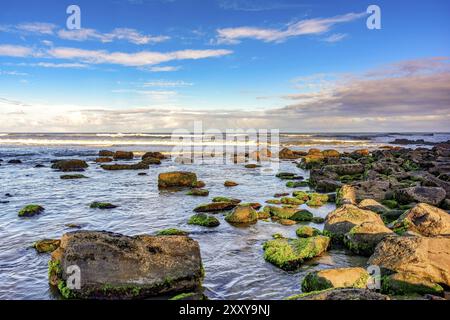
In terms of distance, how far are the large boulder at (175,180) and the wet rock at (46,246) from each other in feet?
35.8

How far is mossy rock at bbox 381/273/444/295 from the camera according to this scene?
6.72 meters

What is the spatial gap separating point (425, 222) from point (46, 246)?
985 centimetres

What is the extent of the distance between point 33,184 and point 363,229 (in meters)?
18.4

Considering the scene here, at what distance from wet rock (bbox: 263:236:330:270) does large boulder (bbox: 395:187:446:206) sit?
21.2ft

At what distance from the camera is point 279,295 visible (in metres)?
7.03

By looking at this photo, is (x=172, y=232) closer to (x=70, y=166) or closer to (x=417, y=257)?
(x=417, y=257)

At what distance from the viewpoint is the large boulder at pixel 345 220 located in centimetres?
1009

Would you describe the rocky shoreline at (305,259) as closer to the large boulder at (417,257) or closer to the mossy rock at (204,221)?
the large boulder at (417,257)

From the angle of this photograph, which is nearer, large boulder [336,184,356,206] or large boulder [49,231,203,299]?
large boulder [49,231,203,299]

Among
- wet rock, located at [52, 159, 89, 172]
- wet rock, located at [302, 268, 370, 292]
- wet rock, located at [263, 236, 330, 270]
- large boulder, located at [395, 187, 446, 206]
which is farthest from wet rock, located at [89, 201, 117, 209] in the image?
wet rock, located at [52, 159, 89, 172]

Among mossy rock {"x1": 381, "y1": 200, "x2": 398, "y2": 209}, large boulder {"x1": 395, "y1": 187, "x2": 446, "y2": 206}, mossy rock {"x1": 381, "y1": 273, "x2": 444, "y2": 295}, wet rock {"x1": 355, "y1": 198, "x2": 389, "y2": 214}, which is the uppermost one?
large boulder {"x1": 395, "y1": 187, "x2": 446, "y2": 206}

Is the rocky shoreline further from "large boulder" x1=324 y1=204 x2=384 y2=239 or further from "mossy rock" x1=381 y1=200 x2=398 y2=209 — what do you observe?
"mossy rock" x1=381 y1=200 x2=398 y2=209
